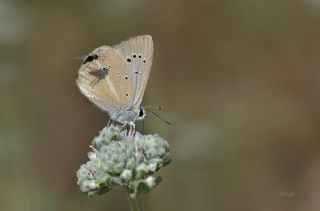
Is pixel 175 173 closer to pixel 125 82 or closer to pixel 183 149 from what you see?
pixel 183 149

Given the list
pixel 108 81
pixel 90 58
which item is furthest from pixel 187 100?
pixel 90 58

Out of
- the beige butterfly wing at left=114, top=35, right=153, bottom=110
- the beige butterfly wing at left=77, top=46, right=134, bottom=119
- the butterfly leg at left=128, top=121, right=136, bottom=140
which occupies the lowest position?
the butterfly leg at left=128, top=121, right=136, bottom=140

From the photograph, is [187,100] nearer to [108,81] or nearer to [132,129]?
[108,81]

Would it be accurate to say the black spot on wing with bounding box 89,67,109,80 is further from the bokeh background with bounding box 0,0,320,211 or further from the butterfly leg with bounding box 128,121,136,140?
the bokeh background with bounding box 0,0,320,211

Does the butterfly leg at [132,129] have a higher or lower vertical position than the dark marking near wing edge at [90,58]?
lower

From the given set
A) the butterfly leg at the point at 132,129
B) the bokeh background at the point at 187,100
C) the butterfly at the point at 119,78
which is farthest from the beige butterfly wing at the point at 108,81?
the bokeh background at the point at 187,100

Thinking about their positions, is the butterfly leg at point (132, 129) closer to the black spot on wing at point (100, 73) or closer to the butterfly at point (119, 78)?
the butterfly at point (119, 78)

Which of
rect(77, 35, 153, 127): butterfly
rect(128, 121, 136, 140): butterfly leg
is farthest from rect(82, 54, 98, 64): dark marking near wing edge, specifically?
rect(128, 121, 136, 140): butterfly leg
